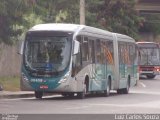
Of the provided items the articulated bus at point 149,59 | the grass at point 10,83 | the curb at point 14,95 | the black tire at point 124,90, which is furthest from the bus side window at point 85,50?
the articulated bus at point 149,59

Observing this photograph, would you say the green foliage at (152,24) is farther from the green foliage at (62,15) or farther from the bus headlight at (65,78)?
the bus headlight at (65,78)

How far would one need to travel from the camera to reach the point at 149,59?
5891 centimetres

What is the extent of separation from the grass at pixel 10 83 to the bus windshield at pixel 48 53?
6.19 metres

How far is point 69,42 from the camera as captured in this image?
88.7ft

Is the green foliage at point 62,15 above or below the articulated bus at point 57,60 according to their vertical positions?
above

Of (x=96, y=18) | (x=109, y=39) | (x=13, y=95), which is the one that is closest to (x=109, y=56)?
(x=109, y=39)

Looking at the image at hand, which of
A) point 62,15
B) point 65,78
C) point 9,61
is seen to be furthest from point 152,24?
point 65,78

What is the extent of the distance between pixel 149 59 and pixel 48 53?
3282 cm

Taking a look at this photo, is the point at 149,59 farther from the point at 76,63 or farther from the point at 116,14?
→ the point at 76,63

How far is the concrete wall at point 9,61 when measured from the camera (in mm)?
40778

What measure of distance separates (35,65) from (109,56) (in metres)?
6.67

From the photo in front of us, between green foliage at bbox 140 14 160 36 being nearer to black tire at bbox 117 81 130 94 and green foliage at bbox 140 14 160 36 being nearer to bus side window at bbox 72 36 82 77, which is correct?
black tire at bbox 117 81 130 94

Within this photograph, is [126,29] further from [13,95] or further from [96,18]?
[13,95]

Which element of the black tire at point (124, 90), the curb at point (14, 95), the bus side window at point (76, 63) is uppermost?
the bus side window at point (76, 63)
